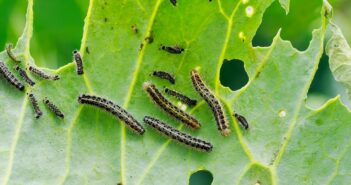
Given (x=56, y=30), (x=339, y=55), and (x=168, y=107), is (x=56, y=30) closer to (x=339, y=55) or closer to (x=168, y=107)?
(x=168, y=107)

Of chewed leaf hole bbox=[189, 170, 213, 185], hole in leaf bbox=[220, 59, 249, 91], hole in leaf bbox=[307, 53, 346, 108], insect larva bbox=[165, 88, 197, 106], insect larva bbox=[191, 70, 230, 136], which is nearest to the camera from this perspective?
insect larva bbox=[191, 70, 230, 136]

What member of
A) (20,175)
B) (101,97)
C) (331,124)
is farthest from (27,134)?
(331,124)

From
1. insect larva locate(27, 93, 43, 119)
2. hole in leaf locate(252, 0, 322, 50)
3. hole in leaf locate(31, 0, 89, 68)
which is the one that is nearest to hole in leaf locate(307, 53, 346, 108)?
hole in leaf locate(252, 0, 322, 50)

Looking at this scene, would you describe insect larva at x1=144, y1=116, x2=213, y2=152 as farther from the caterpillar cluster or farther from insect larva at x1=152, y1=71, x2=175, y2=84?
insect larva at x1=152, y1=71, x2=175, y2=84

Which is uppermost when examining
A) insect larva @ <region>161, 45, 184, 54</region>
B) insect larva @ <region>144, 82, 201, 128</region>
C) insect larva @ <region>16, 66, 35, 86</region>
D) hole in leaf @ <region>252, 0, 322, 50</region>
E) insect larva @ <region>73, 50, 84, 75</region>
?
hole in leaf @ <region>252, 0, 322, 50</region>

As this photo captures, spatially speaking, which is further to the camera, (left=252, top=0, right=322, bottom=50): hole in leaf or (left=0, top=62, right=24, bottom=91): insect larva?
(left=252, top=0, right=322, bottom=50): hole in leaf
